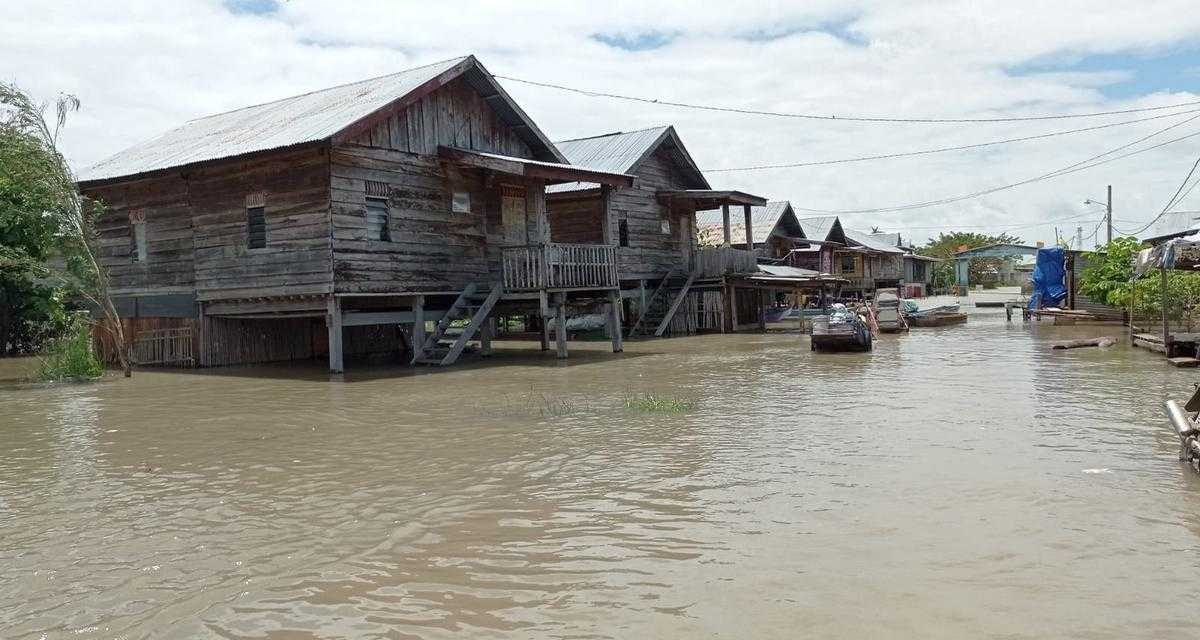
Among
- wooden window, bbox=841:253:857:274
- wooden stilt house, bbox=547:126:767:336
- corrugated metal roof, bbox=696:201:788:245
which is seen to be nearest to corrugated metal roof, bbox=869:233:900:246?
wooden window, bbox=841:253:857:274

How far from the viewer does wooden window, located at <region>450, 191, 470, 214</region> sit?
2066 cm

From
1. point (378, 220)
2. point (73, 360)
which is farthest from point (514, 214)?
point (73, 360)

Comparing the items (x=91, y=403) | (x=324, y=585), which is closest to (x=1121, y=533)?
(x=324, y=585)

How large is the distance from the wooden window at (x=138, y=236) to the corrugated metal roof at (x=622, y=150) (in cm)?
1078

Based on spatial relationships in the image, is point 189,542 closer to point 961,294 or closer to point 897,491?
point 897,491

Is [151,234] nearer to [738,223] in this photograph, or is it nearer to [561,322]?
[561,322]

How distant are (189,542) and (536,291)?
561 inches

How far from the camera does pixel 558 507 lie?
6809 millimetres

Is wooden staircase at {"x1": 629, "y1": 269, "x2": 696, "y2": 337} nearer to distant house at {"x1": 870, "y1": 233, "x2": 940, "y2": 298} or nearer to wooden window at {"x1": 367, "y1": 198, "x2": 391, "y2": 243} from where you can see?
wooden window at {"x1": 367, "y1": 198, "x2": 391, "y2": 243}

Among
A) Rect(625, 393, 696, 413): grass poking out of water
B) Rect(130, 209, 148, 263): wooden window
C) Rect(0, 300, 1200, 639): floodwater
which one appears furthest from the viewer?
Rect(130, 209, 148, 263): wooden window

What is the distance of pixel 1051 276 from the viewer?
33781mm

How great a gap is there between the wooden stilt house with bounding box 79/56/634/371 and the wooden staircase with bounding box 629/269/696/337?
6.24 metres

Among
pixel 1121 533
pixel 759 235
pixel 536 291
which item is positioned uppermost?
pixel 759 235

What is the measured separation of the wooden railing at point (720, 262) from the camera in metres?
29.8
